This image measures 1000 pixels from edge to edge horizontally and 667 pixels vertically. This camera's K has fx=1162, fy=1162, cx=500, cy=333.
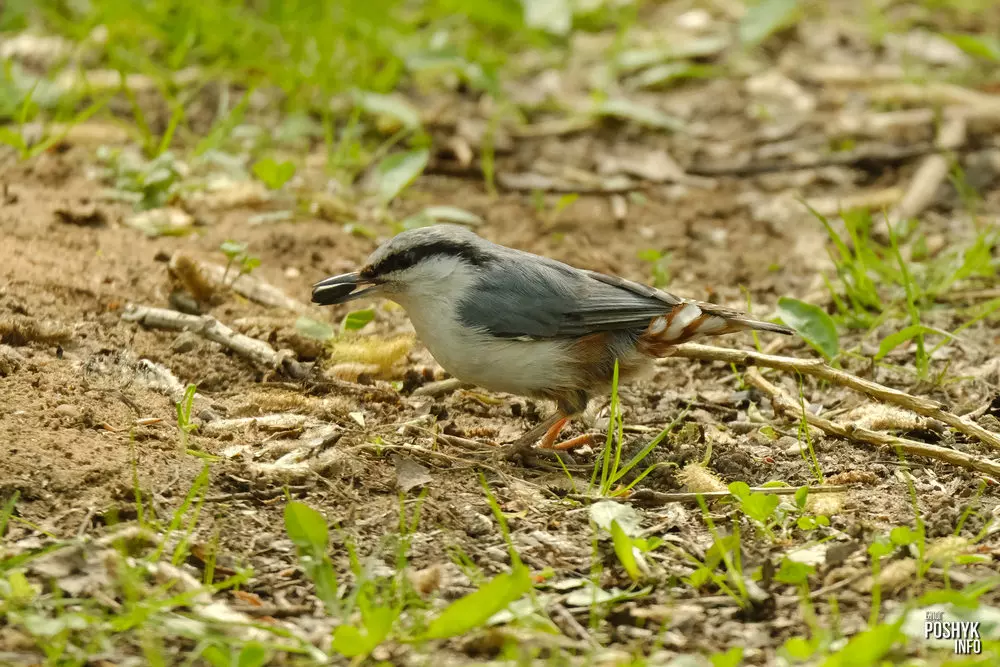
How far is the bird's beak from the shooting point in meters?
4.25

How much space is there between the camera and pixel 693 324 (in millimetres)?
4172

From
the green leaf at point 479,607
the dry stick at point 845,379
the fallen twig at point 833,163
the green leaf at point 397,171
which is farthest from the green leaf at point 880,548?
the fallen twig at point 833,163

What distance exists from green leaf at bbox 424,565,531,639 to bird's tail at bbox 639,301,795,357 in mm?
1607

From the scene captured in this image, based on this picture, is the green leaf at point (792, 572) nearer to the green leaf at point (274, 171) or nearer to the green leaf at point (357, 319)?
the green leaf at point (357, 319)

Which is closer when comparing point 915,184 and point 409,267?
point 409,267

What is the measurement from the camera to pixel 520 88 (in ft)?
24.8

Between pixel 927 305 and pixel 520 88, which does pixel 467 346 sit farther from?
pixel 520 88

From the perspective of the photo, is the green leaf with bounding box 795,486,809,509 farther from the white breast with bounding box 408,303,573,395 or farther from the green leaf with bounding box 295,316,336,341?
the green leaf with bounding box 295,316,336,341

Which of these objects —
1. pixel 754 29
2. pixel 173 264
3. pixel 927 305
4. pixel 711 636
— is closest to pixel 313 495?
pixel 711 636

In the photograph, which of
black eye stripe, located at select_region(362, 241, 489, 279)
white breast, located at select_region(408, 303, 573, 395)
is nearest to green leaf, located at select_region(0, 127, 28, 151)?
black eye stripe, located at select_region(362, 241, 489, 279)

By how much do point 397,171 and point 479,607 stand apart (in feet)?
11.5

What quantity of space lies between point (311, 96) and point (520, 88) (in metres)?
1.46

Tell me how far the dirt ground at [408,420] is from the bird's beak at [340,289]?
300 mm

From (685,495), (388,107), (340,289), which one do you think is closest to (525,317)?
(340,289)
